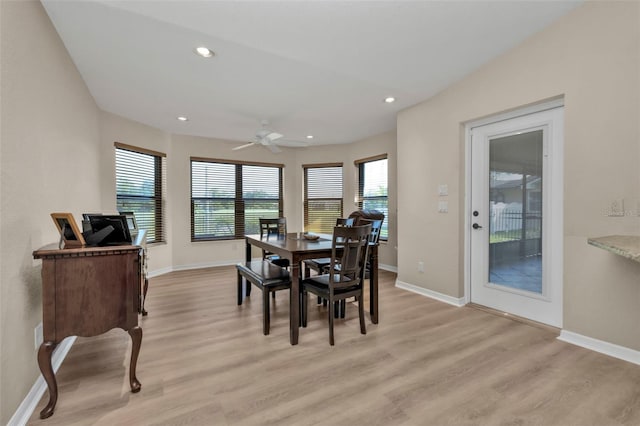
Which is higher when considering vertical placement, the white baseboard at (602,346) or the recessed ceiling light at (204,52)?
the recessed ceiling light at (204,52)

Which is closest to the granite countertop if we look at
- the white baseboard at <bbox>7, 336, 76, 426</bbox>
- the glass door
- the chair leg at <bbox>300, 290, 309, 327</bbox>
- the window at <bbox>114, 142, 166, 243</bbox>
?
the glass door

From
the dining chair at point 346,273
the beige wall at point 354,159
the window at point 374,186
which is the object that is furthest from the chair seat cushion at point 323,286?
the window at point 374,186

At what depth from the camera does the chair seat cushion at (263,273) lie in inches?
109

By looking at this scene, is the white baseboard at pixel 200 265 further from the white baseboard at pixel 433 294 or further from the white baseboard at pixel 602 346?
the white baseboard at pixel 602 346

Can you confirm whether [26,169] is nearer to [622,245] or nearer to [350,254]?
[350,254]

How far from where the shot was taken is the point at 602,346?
2334 millimetres

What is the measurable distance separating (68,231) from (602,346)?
13.2 ft

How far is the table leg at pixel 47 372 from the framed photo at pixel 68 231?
58cm

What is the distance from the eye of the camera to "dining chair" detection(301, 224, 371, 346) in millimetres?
2523

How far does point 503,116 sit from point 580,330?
2155mm

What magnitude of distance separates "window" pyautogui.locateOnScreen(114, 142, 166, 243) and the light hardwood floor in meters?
2.49

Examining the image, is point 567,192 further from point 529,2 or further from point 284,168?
point 284,168

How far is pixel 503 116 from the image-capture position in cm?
310

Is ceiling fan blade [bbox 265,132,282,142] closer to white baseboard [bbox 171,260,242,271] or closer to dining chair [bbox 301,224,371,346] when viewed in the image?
dining chair [bbox 301,224,371,346]
